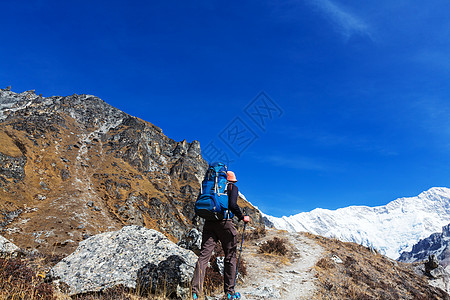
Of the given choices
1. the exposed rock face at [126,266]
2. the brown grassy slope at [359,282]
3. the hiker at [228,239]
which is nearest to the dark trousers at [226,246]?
the hiker at [228,239]

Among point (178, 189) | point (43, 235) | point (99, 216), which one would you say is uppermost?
point (178, 189)

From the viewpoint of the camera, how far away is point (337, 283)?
11320 mm

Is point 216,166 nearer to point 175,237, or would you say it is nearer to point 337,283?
point 337,283

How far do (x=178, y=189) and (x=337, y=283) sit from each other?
146 metres

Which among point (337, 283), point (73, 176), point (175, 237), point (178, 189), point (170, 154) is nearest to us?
point (337, 283)

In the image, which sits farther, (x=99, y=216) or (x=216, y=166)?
(x=99, y=216)

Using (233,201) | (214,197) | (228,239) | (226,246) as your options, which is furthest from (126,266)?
(233,201)

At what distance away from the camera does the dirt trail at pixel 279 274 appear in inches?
337

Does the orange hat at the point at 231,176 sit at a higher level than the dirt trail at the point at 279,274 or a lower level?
higher

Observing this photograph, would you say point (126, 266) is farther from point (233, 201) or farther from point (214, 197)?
point (233, 201)

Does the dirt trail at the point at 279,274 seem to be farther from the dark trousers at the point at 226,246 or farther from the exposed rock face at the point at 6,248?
the exposed rock face at the point at 6,248

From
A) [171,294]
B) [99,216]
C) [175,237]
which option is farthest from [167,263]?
[175,237]

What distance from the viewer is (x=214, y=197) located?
6336 millimetres

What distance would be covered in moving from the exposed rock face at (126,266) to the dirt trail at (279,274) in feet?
7.44
